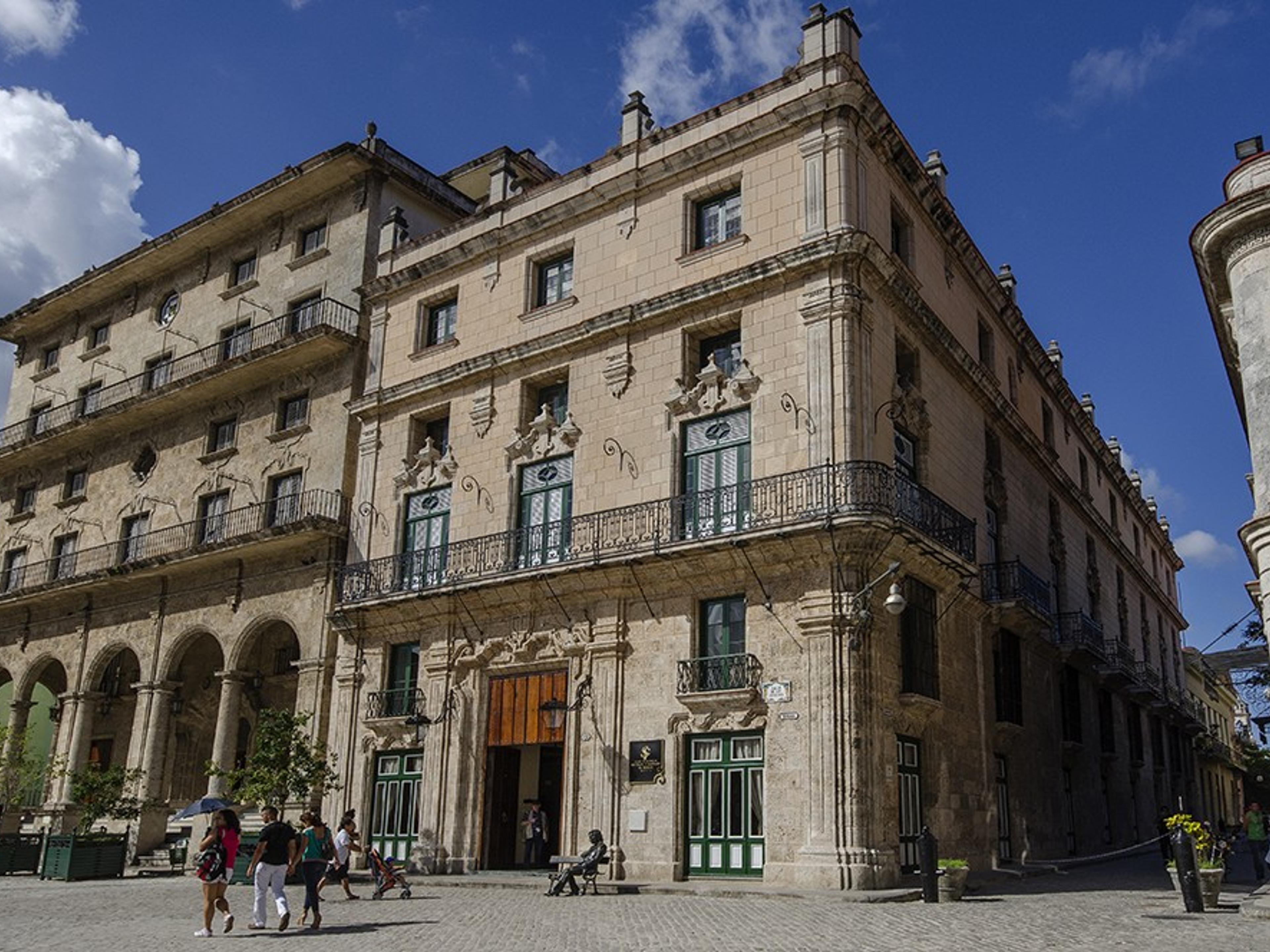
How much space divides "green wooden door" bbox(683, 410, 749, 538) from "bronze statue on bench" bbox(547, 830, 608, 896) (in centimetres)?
559

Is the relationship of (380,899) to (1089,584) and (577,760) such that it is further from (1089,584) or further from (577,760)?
(1089,584)

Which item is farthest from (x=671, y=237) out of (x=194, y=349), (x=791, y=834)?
(x=194, y=349)

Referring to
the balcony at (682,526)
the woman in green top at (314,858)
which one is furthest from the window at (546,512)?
the woman in green top at (314,858)

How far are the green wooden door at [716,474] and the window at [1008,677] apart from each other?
25.1 ft

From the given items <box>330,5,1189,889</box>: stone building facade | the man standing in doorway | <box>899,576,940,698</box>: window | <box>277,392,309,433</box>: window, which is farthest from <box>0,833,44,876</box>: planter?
<box>899,576,940,698</box>: window

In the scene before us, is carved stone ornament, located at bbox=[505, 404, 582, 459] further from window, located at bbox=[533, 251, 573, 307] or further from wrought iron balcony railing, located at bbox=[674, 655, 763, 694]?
wrought iron balcony railing, located at bbox=[674, 655, 763, 694]

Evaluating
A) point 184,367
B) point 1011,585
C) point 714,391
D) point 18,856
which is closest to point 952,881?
point 714,391

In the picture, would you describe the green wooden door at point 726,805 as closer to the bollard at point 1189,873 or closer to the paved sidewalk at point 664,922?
the paved sidewalk at point 664,922

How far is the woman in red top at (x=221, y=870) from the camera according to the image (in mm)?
13961

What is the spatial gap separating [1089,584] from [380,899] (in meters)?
24.7

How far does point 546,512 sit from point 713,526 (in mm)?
4474

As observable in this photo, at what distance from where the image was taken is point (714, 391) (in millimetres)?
22172

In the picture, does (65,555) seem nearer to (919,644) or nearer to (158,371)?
(158,371)

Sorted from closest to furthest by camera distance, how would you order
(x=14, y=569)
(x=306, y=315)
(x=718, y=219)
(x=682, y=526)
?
(x=682, y=526) → (x=718, y=219) → (x=306, y=315) → (x=14, y=569)
